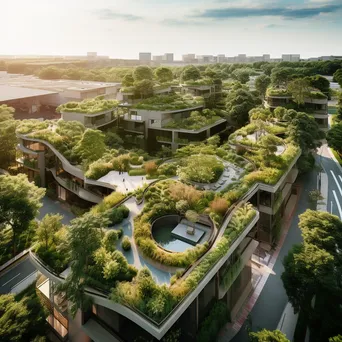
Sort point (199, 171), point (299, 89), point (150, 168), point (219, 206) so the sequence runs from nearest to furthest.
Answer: point (219, 206) → point (199, 171) → point (150, 168) → point (299, 89)

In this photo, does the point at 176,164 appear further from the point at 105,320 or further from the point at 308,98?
the point at 308,98

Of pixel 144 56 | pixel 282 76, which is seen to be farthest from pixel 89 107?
pixel 144 56

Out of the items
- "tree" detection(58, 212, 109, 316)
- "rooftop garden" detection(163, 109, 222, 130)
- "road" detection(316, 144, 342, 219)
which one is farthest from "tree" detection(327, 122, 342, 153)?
"tree" detection(58, 212, 109, 316)

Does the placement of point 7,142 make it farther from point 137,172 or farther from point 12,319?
point 12,319

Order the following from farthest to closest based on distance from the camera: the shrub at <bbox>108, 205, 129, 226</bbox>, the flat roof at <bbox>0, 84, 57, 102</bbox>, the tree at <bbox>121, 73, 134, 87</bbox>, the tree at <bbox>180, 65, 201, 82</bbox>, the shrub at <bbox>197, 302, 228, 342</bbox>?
the tree at <bbox>180, 65, 201, 82</bbox>, the flat roof at <bbox>0, 84, 57, 102</bbox>, the tree at <bbox>121, 73, 134, 87</bbox>, the shrub at <bbox>108, 205, 129, 226</bbox>, the shrub at <bbox>197, 302, 228, 342</bbox>

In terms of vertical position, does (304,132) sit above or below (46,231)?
above

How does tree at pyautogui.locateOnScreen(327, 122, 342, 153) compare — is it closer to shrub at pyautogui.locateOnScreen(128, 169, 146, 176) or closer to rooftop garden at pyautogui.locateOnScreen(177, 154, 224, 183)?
rooftop garden at pyautogui.locateOnScreen(177, 154, 224, 183)

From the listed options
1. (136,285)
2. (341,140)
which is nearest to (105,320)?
(136,285)
